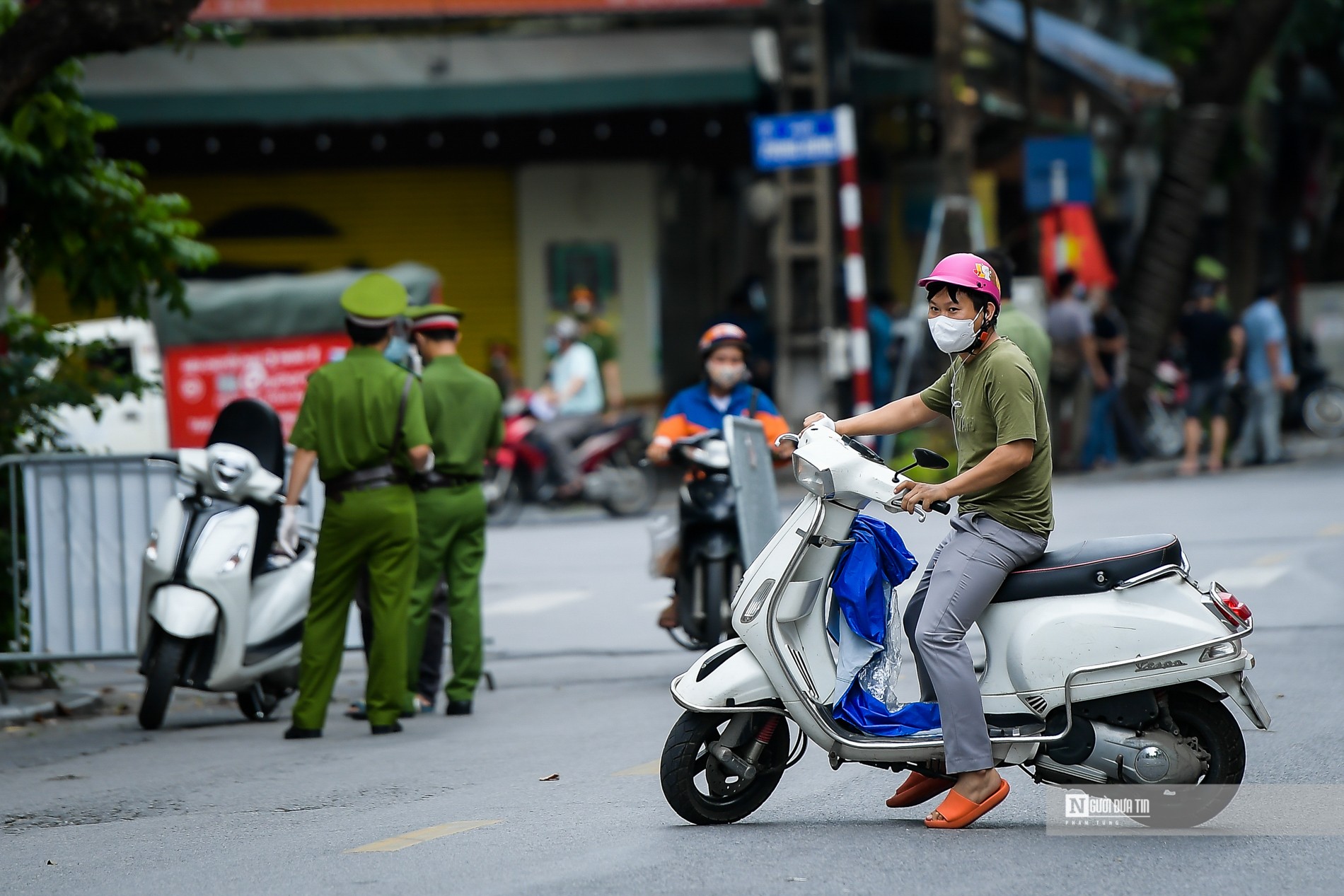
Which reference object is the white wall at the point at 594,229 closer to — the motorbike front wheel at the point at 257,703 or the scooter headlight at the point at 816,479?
the motorbike front wheel at the point at 257,703

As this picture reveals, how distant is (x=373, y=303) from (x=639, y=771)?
2519 mm

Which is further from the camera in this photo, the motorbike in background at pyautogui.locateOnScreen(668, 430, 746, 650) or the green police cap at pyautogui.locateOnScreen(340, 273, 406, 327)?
the motorbike in background at pyautogui.locateOnScreen(668, 430, 746, 650)

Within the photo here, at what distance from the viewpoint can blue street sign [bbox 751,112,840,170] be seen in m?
17.3

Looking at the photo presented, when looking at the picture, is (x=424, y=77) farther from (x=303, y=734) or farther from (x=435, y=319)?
(x=303, y=734)

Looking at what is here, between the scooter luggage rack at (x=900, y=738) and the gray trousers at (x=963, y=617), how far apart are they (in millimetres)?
94

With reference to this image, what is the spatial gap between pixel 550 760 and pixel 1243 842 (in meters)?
2.87

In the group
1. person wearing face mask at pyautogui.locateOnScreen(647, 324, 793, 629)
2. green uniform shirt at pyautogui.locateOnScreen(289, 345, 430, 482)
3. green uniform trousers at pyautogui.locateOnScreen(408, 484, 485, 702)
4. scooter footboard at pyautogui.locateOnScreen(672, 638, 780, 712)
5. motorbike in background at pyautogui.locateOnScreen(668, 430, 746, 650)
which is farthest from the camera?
person wearing face mask at pyautogui.locateOnScreen(647, 324, 793, 629)

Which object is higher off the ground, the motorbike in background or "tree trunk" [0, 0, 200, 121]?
"tree trunk" [0, 0, 200, 121]

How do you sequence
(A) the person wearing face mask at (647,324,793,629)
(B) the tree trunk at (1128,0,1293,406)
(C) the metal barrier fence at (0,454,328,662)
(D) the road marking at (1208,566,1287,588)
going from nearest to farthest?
(A) the person wearing face mask at (647,324,793,629) < (C) the metal barrier fence at (0,454,328,662) < (D) the road marking at (1208,566,1287,588) < (B) the tree trunk at (1128,0,1293,406)

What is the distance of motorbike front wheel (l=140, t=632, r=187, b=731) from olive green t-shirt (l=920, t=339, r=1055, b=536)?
4.03 metres

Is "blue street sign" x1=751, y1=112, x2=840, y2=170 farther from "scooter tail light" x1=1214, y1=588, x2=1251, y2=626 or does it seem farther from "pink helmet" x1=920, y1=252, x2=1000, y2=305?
"scooter tail light" x1=1214, y1=588, x2=1251, y2=626

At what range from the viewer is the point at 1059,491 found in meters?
17.5

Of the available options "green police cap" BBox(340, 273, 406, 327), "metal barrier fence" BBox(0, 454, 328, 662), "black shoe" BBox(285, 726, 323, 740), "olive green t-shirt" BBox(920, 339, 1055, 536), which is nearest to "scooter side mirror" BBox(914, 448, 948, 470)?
"olive green t-shirt" BBox(920, 339, 1055, 536)

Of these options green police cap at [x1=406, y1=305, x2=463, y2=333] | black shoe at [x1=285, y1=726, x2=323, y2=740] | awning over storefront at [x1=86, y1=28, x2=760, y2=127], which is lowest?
black shoe at [x1=285, y1=726, x2=323, y2=740]
